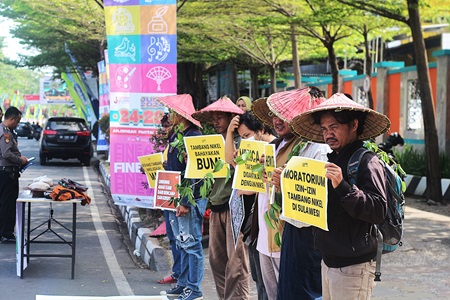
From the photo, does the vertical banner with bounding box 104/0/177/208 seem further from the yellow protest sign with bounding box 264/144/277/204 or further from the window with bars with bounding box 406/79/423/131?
the window with bars with bounding box 406/79/423/131

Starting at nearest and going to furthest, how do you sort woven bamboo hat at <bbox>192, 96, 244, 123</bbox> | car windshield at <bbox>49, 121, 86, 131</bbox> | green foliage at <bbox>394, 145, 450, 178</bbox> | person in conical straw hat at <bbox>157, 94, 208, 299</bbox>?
woven bamboo hat at <bbox>192, 96, 244, 123</bbox>, person in conical straw hat at <bbox>157, 94, 208, 299</bbox>, green foliage at <bbox>394, 145, 450, 178</bbox>, car windshield at <bbox>49, 121, 86, 131</bbox>

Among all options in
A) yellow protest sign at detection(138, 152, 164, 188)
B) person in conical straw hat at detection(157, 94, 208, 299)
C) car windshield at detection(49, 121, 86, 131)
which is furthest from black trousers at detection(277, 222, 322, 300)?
car windshield at detection(49, 121, 86, 131)

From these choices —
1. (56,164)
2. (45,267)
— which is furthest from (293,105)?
(56,164)

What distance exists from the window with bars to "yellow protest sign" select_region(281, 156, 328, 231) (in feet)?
54.1

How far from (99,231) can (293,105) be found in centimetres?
766

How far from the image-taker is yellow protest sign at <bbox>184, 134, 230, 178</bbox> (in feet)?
22.0

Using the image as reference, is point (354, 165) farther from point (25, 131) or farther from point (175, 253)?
point (25, 131)

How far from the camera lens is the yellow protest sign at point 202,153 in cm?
670

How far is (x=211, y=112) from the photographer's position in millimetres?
6746

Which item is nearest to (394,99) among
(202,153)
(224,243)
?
(202,153)

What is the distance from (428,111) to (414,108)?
19.7ft

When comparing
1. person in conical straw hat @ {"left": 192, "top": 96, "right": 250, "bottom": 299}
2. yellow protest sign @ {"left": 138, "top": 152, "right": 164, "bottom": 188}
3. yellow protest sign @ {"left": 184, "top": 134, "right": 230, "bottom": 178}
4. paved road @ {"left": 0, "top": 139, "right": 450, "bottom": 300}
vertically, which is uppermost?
yellow protest sign @ {"left": 184, "top": 134, "right": 230, "bottom": 178}

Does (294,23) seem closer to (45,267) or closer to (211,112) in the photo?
(45,267)

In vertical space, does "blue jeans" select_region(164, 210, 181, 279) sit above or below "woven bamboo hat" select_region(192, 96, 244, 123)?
below
